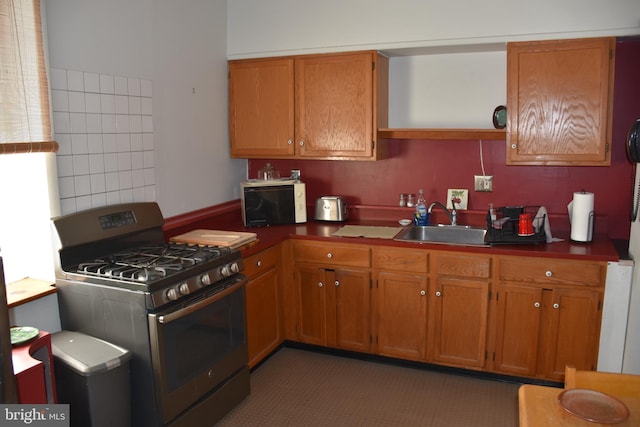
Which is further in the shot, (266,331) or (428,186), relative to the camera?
(428,186)

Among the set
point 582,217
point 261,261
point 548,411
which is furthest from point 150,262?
point 582,217

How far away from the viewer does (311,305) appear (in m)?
3.62

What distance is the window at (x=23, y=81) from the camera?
229 centimetres

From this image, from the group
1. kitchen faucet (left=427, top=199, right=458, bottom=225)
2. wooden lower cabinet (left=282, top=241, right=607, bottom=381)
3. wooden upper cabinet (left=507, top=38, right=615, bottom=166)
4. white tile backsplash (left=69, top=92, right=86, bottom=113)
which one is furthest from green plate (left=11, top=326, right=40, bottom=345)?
wooden upper cabinet (left=507, top=38, right=615, bottom=166)

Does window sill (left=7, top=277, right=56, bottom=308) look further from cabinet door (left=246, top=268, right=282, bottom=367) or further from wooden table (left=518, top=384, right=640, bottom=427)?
wooden table (left=518, top=384, right=640, bottom=427)

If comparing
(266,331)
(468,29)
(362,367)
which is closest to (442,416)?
(362,367)

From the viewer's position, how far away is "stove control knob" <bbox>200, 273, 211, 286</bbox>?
262 centimetres

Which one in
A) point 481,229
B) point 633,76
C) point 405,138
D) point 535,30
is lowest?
point 481,229

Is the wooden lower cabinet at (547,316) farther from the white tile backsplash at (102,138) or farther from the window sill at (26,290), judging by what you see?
the window sill at (26,290)

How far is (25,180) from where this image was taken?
2.56 meters

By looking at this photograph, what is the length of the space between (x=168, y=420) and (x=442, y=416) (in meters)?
1.42

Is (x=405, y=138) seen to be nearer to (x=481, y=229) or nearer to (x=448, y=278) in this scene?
(x=481, y=229)

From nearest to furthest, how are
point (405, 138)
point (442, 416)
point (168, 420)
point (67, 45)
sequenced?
A: point (168, 420) < point (67, 45) < point (442, 416) < point (405, 138)

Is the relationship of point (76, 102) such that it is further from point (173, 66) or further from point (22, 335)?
point (22, 335)
